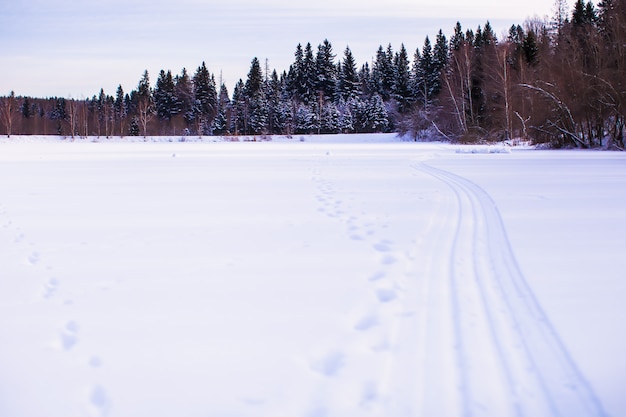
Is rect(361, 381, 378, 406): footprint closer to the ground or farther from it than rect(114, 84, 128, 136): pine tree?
closer to the ground

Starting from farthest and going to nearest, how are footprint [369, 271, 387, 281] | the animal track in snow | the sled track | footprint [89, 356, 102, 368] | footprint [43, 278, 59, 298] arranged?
the animal track in snow
footprint [369, 271, 387, 281]
footprint [43, 278, 59, 298]
footprint [89, 356, 102, 368]
the sled track

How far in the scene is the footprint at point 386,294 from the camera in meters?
3.45

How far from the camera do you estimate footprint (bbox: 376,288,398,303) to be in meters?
3.45

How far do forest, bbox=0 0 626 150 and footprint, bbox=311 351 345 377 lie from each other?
2432 centimetres

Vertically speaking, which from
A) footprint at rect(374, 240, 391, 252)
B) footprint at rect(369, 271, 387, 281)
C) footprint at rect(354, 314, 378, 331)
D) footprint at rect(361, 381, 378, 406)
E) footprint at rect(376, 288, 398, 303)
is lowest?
footprint at rect(361, 381, 378, 406)

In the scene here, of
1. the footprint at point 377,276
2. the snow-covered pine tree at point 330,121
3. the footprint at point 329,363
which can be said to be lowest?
the footprint at point 329,363

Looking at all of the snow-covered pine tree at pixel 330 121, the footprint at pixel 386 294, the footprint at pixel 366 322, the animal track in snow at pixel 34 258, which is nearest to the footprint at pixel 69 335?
the footprint at pixel 366 322

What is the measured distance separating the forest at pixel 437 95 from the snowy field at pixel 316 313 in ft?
67.7

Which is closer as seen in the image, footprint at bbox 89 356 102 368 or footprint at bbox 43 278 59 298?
footprint at bbox 89 356 102 368

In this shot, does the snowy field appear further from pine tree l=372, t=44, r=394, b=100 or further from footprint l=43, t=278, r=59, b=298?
pine tree l=372, t=44, r=394, b=100

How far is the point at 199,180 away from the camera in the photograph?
1187cm

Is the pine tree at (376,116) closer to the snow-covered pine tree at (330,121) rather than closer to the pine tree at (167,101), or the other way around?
the snow-covered pine tree at (330,121)

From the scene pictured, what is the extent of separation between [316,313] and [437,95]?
5042 cm

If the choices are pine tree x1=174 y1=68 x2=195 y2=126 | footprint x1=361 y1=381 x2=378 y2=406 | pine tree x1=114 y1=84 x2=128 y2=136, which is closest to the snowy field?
footprint x1=361 y1=381 x2=378 y2=406
